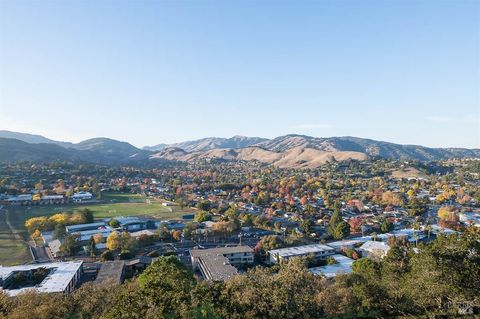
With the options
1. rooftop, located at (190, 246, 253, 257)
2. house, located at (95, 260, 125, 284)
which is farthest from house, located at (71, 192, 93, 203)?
rooftop, located at (190, 246, 253, 257)

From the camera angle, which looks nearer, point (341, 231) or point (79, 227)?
point (341, 231)

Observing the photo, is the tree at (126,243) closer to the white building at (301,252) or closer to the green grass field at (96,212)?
the green grass field at (96,212)

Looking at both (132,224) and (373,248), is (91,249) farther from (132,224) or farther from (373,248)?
(373,248)

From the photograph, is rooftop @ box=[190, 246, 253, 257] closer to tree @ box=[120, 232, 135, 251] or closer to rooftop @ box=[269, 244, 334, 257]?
rooftop @ box=[269, 244, 334, 257]

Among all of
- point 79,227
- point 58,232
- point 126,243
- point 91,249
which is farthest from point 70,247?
point 79,227

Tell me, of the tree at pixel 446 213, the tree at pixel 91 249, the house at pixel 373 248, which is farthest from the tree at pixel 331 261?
the tree at pixel 446 213
